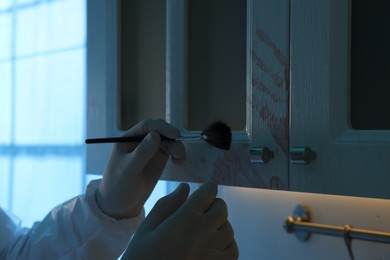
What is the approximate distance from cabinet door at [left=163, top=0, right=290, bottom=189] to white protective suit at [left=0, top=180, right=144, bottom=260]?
21 centimetres

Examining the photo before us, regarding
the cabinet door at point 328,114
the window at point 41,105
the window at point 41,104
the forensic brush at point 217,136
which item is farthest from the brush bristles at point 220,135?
the window at point 41,104

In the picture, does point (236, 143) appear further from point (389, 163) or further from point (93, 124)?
point (93, 124)

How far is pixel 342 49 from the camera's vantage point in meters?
0.55

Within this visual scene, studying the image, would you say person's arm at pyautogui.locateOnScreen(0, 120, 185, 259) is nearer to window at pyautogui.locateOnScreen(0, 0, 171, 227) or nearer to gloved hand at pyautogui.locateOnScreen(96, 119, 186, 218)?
gloved hand at pyautogui.locateOnScreen(96, 119, 186, 218)

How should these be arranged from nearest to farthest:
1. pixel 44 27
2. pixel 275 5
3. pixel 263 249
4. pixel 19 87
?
pixel 275 5
pixel 263 249
pixel 44 27
pixel 19 87

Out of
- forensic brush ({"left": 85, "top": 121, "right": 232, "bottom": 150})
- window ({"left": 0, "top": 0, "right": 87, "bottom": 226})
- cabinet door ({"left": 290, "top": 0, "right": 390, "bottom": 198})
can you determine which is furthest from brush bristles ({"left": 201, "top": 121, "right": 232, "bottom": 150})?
window ({"left": 0, "top": 0, "right": 87, "bottom": 226})

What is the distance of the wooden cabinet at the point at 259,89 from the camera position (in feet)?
1.79

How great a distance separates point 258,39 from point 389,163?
259 mm

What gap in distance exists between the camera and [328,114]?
21.8 inches

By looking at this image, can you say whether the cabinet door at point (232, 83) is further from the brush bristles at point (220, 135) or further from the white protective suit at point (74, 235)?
the white protective suit at point (74, 235)

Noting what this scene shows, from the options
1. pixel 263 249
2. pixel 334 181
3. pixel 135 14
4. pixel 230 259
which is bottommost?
pixel 263 249

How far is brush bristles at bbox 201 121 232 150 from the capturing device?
2.14ft

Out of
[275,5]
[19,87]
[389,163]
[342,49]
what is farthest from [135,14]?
[19,87]

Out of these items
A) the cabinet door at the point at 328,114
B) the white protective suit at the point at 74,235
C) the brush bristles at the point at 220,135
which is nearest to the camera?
the cabinet door at the point at 328,114
